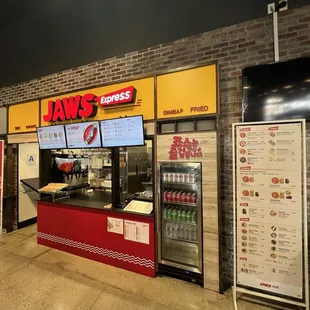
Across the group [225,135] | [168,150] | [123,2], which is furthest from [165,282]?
[123,2]

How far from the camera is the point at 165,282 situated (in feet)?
10.2

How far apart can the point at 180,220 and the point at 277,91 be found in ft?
7.27

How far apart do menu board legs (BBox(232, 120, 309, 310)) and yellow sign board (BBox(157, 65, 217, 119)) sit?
24.7 inches

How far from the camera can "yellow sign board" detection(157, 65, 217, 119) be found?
294 centimetres

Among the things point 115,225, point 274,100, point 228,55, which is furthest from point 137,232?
point 228,55

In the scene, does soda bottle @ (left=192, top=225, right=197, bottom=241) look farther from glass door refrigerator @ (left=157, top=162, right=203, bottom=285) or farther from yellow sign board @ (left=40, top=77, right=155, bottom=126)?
yellow sign board @ (left=40, top=77, right=155, bottom=126)

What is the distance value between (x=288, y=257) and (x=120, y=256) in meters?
2.42

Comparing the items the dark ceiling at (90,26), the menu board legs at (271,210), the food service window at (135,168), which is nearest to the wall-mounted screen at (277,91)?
the menu board legs at (271,210)

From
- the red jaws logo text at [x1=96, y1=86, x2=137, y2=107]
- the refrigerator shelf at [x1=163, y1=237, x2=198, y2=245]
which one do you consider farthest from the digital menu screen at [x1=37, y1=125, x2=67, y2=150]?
the refrigerator shelf at [x1=163, y1=237, x2=198, y2=245]

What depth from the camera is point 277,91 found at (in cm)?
270

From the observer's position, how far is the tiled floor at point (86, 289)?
8.75 feet

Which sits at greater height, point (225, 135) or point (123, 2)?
point (123, 2)

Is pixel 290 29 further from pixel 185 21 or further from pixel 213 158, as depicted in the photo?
pixel 213 158

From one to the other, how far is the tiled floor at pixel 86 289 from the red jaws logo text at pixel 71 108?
2630 mm
